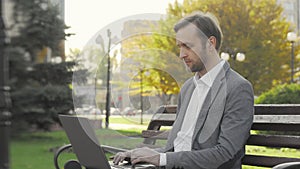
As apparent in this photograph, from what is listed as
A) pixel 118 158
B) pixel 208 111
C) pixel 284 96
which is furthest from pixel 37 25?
pixel 208 111

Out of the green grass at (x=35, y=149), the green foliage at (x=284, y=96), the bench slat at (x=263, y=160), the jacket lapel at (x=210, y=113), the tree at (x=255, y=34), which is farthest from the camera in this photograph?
the tree at (x=255, y=34)

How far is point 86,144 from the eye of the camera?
78.6 inches

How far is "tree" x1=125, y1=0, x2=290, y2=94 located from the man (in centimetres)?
967

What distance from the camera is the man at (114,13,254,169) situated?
2.02m

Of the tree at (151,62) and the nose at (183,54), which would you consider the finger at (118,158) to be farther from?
the nose at (183,54)

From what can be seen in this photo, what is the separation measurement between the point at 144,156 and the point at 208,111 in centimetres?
26

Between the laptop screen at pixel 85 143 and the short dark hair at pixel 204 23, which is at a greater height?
the short dark hair at pixel 204 23

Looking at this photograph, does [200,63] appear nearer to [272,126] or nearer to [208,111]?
[208,111]

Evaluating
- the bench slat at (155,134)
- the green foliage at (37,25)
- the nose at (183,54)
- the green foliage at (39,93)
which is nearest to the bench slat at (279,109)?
the bench slat at (155,134)

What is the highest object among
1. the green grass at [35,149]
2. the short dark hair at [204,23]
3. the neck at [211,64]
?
the short dark hair at [204,23]

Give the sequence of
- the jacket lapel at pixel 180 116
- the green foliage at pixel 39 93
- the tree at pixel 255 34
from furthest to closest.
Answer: the tree at pixel 255 34
the green foliage at pixel 39 93
the jacket lapel at pixel 180 116

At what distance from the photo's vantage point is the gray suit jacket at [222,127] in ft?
6.61

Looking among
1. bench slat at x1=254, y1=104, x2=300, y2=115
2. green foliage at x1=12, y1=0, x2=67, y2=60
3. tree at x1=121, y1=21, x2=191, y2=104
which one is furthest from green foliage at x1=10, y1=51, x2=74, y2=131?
tree at x1=121, y1=21, x2=191, y2=104

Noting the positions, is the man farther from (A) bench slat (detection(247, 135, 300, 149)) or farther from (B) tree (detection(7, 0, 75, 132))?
(B) tree (detection(7, 0, 75, 132))
